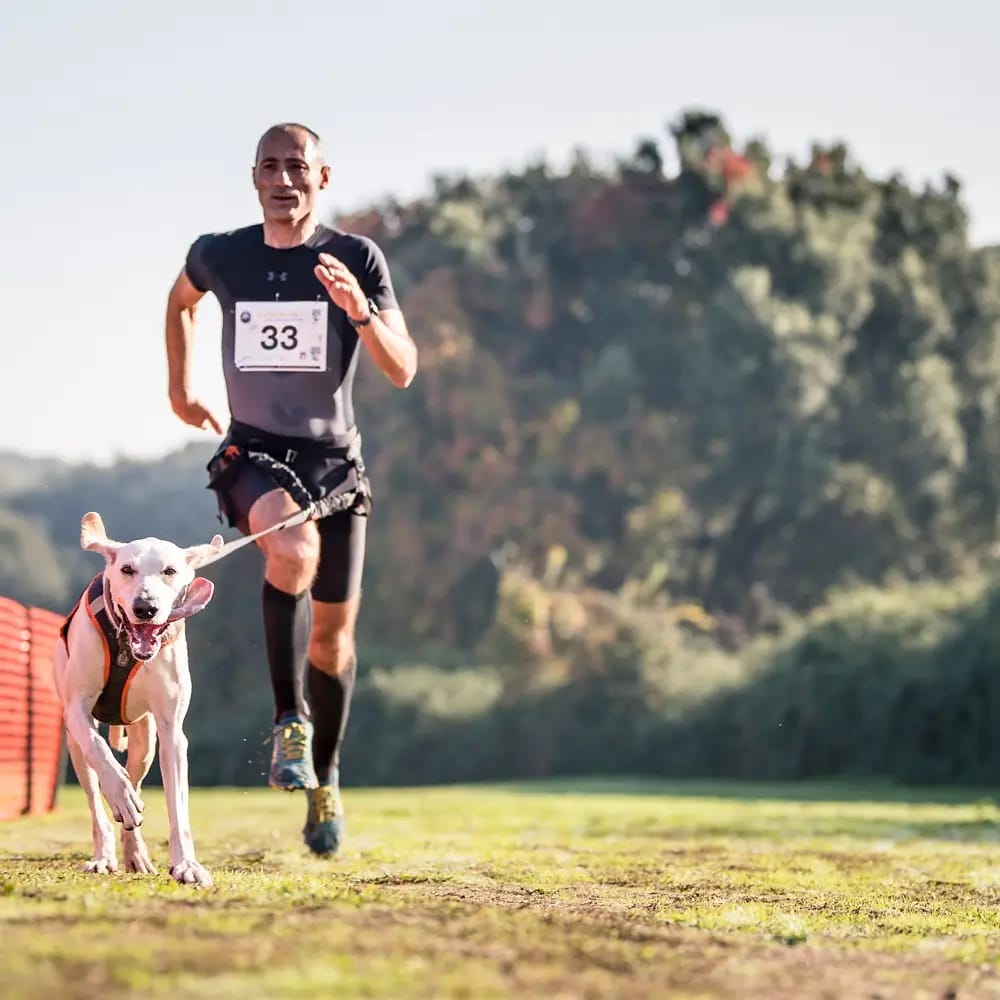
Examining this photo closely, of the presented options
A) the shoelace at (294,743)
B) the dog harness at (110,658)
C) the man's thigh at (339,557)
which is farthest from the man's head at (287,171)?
the dog harness at (110,658)

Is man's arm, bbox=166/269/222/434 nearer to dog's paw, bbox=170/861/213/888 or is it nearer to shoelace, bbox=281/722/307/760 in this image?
shoelace, bbox=281/722/307/760

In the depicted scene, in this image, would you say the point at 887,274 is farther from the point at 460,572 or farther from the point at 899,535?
the point at 460,572

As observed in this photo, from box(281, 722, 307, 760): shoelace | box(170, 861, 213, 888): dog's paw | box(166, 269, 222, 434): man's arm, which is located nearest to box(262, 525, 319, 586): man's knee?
box(281, 722, 307, 760): shoelace

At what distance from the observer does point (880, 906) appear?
23.0 feet

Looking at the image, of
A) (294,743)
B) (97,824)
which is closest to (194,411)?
(294,743)

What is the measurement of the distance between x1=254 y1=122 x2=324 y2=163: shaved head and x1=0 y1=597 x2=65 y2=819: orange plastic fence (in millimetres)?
5786

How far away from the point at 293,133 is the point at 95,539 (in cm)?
239

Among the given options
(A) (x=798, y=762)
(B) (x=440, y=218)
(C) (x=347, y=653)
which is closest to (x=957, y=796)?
(A) (x=798, y=762)

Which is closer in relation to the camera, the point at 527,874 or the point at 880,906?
the point at 880,906

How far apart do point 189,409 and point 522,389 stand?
104ft

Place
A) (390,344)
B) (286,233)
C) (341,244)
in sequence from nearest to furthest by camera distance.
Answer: (390,344) → (286,233) → (341,244)

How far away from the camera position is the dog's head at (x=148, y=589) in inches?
253

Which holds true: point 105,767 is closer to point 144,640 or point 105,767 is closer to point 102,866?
point 144,640

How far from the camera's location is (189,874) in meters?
6.40
